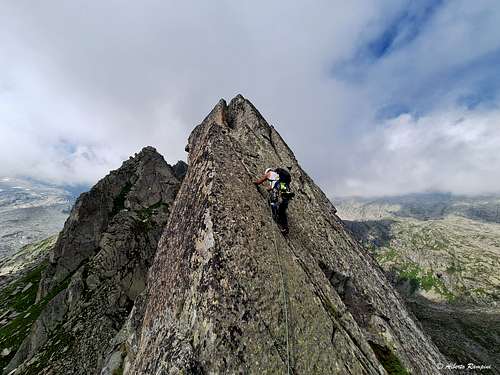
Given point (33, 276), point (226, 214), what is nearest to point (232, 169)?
point (226, 214)

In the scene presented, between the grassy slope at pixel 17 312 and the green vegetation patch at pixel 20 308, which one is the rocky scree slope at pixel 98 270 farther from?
the grassy slope at pixel 17 312

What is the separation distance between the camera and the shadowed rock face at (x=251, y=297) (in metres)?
11.5

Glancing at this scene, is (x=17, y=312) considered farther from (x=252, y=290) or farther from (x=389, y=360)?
(x=389, y=360)

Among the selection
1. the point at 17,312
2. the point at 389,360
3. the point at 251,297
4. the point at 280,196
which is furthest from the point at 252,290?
the point at 17,312

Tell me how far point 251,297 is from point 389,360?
31.6ft

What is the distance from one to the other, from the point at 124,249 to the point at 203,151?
41.6 m

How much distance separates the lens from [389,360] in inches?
610

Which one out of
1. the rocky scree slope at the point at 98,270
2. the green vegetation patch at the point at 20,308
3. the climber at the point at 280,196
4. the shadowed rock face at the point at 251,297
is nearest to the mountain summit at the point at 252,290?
the shadowed rock face at the point at 251,297

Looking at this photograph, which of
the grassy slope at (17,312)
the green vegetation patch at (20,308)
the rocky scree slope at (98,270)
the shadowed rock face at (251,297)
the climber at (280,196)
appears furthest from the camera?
the green vegetation patch at (20,308)

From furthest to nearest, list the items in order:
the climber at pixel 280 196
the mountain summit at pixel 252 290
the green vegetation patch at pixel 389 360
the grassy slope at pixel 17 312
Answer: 1. the grassy slope at pixel 17 312
2. the climber at pixel 280 196
3. the green vegetation patch at pixel 389 360
4. the mountain summit at pixel 252 290

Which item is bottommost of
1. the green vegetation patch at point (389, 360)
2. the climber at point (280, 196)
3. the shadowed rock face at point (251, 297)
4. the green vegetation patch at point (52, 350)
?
the green vegetation patch at point (52, 350)

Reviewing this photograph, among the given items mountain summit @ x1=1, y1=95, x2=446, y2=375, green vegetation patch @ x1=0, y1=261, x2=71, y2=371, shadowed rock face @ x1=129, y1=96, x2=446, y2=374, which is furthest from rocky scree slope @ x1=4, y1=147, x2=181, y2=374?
shadowed rock face @ x1=129, y1=96, x2=446, y2=374

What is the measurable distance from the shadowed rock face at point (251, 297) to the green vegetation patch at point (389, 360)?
60 millimetres

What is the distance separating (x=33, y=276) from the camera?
80.4 metres
